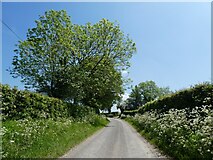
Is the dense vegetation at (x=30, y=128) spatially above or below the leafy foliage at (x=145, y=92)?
below

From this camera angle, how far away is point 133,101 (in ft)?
445

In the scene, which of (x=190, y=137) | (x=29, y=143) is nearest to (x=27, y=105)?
(x=29, y=143)

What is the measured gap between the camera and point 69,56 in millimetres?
33469

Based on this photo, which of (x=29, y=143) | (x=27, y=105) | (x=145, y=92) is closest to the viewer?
(x=29, y=143)

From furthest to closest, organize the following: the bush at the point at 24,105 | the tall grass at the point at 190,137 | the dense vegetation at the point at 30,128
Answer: the bush at the point at 24,105 → the dense vegetation at the point at 30,128 → the tall grass at the point at 190,137

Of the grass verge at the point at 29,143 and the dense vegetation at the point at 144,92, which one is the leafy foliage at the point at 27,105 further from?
the dense vegetation at the point at 144,92

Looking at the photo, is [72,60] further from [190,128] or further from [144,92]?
[144,92]

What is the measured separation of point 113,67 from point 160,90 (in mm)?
97858

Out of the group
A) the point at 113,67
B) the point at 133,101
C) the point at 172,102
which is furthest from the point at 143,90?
the point at 172,102

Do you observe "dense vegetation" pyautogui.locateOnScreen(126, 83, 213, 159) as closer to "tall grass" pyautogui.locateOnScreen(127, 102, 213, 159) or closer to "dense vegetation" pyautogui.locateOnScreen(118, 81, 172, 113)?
"tall grass" pyautogui.locateOnScreen(127, 102, 213, 159)

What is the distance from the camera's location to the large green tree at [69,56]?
32.4 m

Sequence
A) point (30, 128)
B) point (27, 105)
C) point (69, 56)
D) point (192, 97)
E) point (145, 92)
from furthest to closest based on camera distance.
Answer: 1. point (145, 92)
2. point (69, 56)
3. point (27, 105)
4. point (192, 97)
5. point (30, 128)

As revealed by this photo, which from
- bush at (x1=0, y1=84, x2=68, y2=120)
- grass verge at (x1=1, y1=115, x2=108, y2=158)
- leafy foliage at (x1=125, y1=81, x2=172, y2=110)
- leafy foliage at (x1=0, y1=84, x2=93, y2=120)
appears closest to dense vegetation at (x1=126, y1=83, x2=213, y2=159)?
grass verge at (x1=1, y1=115, x2=108, y2=158)

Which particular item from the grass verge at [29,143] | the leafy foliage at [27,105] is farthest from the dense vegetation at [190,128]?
the leafy foliage at [27,105]
